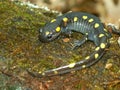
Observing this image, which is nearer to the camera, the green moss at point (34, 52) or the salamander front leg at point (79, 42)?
the green moss at point (34, 52)

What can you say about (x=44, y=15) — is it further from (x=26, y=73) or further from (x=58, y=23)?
(x=26, y=73)

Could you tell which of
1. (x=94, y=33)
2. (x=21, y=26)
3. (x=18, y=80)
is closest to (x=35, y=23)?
(x=21, y=26)

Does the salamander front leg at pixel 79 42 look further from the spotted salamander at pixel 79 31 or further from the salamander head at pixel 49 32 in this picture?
the salamander head at pixel 49 32

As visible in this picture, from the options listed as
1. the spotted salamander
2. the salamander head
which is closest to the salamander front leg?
the spotted salamander

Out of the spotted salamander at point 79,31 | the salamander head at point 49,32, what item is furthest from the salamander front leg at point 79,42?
the salamander head at point 49,32

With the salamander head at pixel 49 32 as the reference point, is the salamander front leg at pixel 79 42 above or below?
below

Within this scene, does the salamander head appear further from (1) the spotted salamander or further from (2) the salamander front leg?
(2) the salamander front leg

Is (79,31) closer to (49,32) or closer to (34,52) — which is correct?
(49,32)

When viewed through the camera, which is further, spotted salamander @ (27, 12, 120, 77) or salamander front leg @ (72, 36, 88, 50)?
salamander front leg @ (72, 36, 88, 50)
